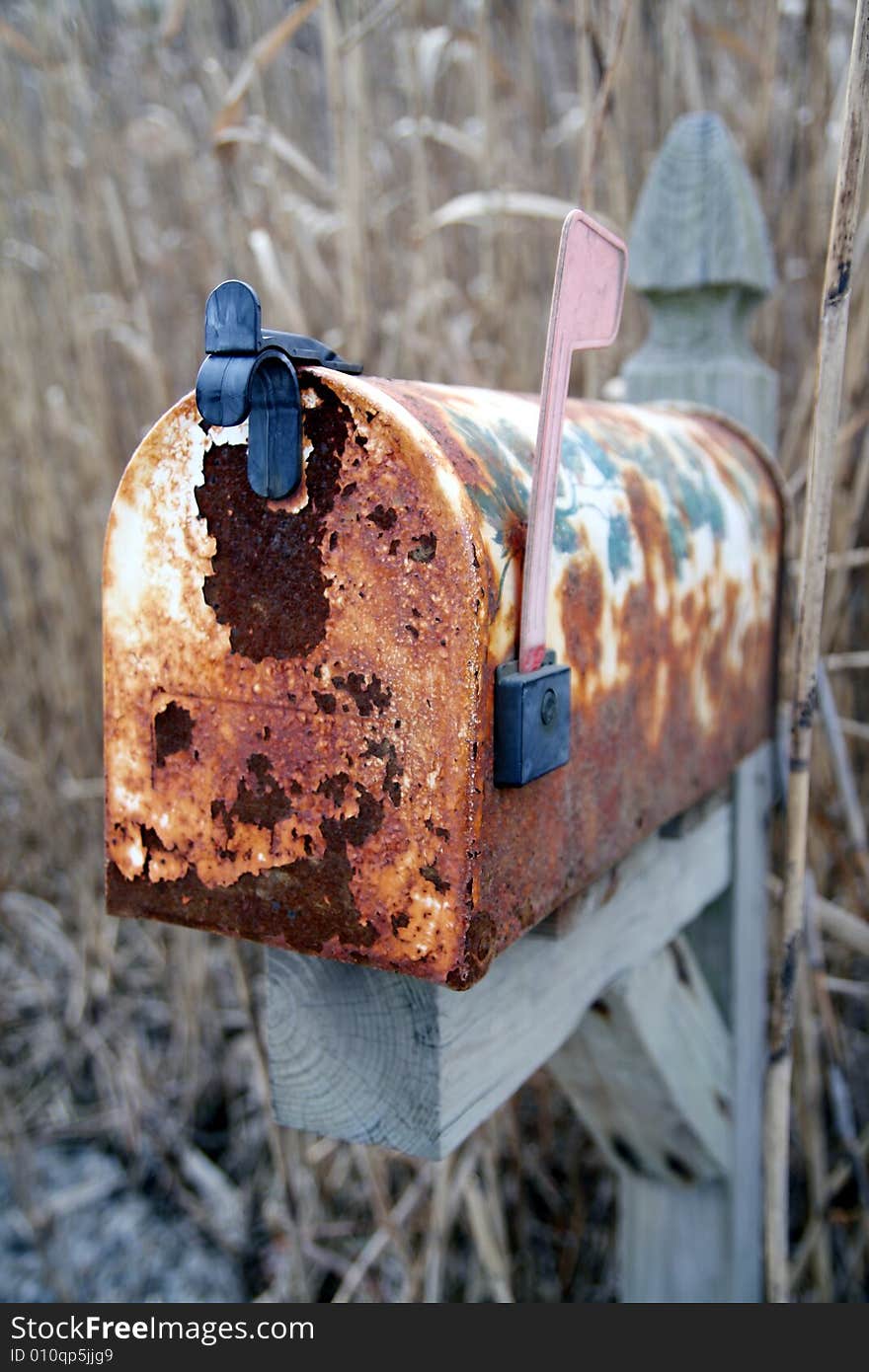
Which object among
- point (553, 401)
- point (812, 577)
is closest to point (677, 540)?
point (812, 577)

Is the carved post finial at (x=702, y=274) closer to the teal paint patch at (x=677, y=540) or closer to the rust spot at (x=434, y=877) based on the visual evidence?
the teal paint patch at (x=677, y=540)

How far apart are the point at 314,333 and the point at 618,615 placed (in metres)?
0.92

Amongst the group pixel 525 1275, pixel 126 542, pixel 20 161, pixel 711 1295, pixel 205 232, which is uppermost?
pixel 20 161

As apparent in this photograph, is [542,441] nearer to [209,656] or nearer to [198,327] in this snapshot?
[209,656]

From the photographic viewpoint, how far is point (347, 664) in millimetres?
393

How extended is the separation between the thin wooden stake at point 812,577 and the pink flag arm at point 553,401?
0.14m

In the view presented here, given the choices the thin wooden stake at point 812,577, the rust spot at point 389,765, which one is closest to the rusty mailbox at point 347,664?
the rust spot at point 389,765

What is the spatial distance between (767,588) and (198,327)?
36.9 inches

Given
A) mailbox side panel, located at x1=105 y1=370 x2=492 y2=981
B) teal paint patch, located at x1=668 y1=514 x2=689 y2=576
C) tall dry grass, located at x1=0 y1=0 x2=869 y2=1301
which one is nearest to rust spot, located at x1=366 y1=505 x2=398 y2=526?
mailbox side panel, located at x1=105 y1=370 x2=492 y2=981

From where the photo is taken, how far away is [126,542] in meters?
0.43

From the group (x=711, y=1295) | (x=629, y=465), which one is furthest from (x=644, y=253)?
(x=711, y=1295)

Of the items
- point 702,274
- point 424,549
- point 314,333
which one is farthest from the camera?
point 314,333

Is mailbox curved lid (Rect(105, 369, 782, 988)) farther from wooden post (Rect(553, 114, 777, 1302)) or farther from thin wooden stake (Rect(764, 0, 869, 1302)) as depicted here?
wooden post (Rect(553, 114, 777, 1302))

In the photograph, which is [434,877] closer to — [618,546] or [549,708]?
[549,708]
